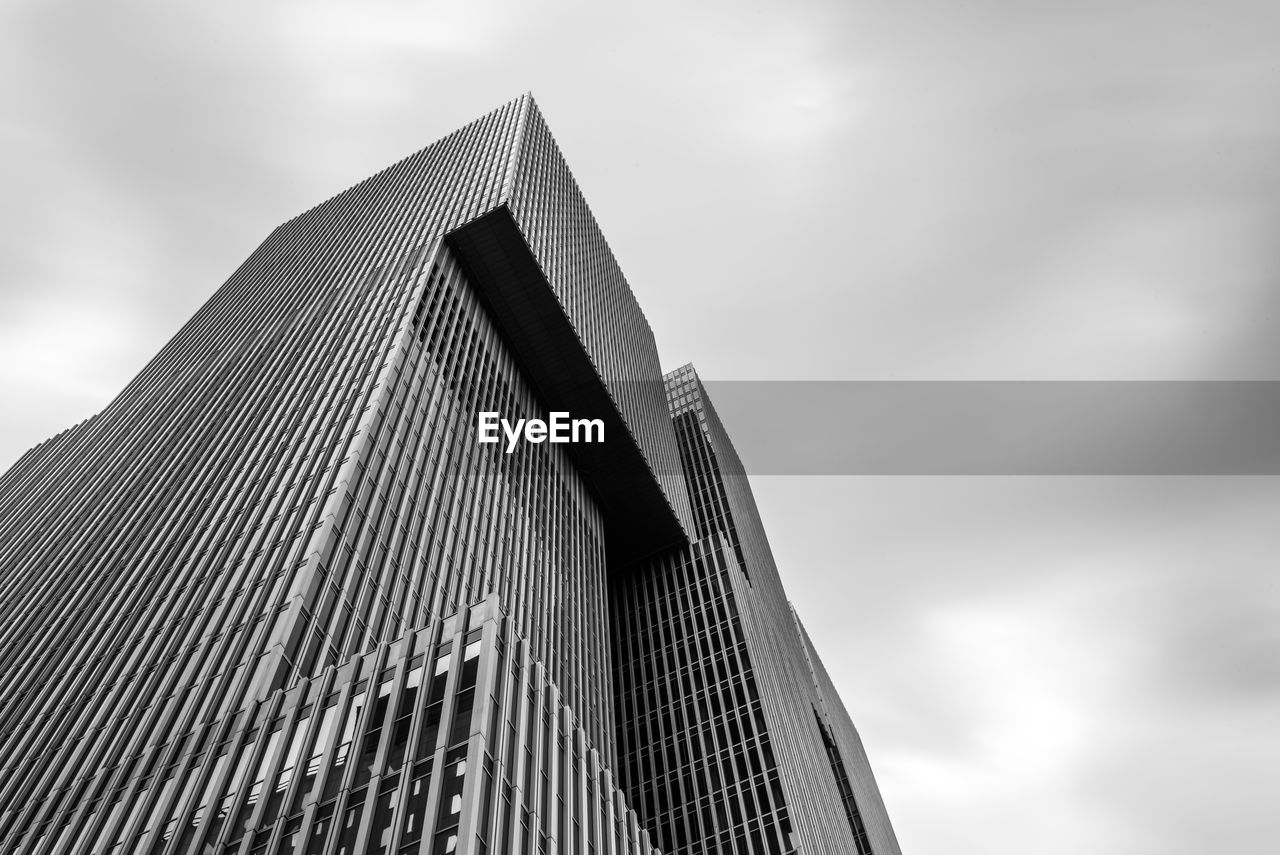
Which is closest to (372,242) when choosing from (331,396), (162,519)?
(331,396)

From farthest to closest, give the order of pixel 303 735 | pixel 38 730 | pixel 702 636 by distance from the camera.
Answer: pixel 702 636, pixel 38 730, pixel 303 735

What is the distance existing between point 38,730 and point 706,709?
54746mm

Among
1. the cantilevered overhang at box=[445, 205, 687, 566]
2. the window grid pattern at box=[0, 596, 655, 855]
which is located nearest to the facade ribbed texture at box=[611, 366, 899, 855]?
the cantilevered overhang at box=[445, 205, 687, 566]

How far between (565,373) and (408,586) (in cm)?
3964

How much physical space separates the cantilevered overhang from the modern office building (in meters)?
0.28

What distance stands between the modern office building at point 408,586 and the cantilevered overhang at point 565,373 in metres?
0.28

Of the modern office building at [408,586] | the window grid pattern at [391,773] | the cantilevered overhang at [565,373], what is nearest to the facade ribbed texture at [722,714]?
the modern office building at [408,586]

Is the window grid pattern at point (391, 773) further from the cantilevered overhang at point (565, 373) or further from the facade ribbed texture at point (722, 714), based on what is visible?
the cantilevered overhang at point (565, 373)

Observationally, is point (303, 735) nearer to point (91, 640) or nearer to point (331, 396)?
point (91, 640)

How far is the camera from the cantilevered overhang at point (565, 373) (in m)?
80.7

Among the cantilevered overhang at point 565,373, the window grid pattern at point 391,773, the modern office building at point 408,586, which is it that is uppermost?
the cantilevered overhang at point 565,373

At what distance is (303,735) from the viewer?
36375 mm

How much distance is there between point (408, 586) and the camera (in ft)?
172

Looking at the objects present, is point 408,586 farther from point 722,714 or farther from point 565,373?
point 722,714
